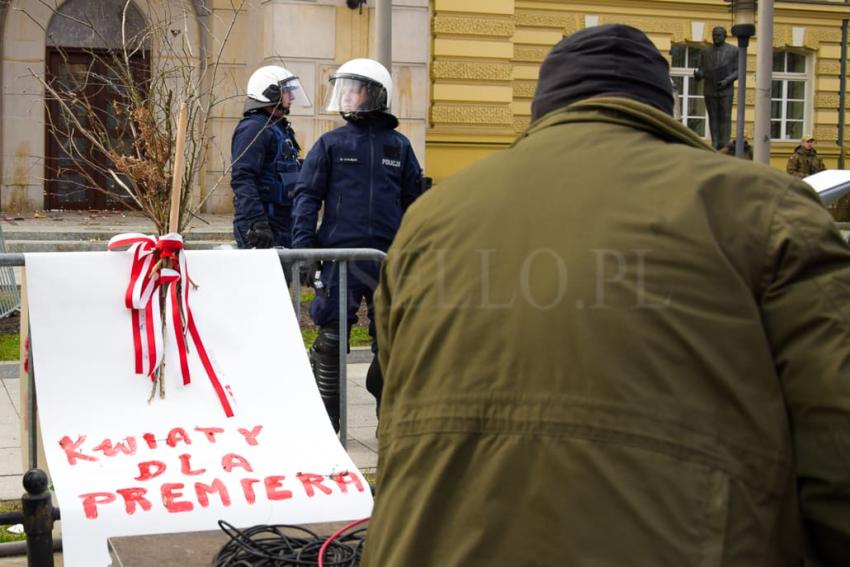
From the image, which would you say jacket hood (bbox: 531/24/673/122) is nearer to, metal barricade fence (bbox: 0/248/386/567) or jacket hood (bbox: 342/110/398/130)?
metal barricade fence (bbox: 0/248/386/567)

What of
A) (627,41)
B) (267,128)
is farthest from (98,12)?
(627,41)

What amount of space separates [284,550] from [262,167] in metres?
4.53

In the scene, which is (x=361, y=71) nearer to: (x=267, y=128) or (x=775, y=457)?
(x=267, y=128)

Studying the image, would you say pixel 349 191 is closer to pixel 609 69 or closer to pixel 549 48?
pixel 609 69

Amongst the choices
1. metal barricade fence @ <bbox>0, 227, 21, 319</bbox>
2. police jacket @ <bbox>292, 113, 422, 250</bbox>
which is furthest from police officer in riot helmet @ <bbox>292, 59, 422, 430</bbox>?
metal barricade fence @ <bbox>0, 227, 21, 319</bbox>

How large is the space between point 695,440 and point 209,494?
2.61m

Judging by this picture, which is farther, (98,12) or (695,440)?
(98,12)

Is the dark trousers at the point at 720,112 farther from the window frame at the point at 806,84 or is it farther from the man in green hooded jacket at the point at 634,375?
the man in green hooded jacket at the point at 634,375

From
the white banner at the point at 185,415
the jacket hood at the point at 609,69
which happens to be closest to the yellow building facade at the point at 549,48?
the white banner at the point at 185,415

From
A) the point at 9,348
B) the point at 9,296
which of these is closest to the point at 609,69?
the point at 9,348

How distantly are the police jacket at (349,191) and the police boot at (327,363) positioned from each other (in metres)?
0.47

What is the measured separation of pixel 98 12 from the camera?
2058 centimetres

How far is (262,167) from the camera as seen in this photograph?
24.6ft

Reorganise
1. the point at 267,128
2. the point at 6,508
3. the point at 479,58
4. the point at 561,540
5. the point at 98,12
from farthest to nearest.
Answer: the point at 479,58, the point at 98,12, the point at 267,128, the point at 6,508, the point at 561,540
